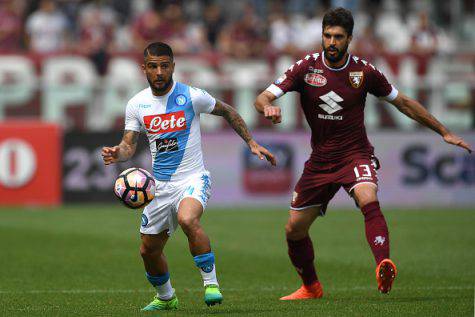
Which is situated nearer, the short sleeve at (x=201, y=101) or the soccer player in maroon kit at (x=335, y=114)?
the short sleeve at (x=201, y=101)

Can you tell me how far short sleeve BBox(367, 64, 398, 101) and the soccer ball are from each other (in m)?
2.21

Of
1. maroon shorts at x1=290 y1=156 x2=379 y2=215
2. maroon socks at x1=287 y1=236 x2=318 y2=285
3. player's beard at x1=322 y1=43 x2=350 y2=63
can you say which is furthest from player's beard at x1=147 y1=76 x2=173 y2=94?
maroon socks at x1=287 y1=236 x2=318 y2=285

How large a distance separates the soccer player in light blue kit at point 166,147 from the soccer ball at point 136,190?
0.18 metres

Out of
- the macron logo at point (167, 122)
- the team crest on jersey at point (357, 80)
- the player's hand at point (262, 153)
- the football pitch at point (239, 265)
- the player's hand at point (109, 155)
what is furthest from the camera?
the team crest on jersey at point (357, 80)

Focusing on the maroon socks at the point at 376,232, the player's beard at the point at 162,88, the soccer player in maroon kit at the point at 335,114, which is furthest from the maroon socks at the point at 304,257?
the player's beard at the point at 162,88

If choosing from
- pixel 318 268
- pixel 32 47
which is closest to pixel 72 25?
pixel 32 47

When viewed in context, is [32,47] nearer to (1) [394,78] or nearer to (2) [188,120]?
→ (1) [394,78]

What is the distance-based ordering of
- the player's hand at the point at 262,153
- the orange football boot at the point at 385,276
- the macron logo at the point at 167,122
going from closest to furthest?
the orange football boot at the point at 385,276
the player's hand at the point at 262,153
the macron logo at the point at 167,122

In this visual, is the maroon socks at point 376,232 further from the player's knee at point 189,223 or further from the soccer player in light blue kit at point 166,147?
the player's knee at point 189,223

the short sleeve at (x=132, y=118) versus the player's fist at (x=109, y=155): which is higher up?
the short sleeve at (x=132, y=118)

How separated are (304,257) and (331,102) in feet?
4.85

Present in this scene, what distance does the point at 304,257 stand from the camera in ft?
33.1

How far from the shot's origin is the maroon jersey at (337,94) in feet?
31.9

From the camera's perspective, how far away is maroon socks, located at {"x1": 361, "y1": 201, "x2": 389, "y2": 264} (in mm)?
8984
